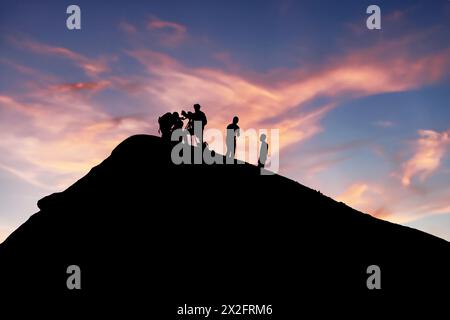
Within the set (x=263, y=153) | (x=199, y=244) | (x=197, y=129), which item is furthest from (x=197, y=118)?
(x=199, y=244)

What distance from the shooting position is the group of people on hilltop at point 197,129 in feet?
87.6

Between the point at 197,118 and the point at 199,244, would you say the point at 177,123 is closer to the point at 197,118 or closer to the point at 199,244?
the point at 197,118

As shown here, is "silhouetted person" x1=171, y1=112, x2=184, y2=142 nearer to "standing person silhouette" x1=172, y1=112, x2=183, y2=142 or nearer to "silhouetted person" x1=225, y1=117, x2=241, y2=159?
"standing person silhouette" x1=172, y1=112, x2=183, y2=142

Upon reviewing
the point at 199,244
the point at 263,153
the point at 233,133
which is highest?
the point at 233,133

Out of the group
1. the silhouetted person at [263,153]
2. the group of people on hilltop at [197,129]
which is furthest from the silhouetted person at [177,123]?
the silhouetted person at [263,153]

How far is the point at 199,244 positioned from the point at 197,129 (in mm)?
8059

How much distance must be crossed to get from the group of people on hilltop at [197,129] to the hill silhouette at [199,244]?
47.1 inches

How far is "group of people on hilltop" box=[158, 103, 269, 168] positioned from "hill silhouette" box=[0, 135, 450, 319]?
120 centimetres

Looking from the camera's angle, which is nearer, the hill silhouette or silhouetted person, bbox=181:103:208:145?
the hill silhouette

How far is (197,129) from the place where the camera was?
26.8m

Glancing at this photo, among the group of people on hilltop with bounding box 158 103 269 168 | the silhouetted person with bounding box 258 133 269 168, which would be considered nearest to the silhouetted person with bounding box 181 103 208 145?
the group of people on hilltop with bounding box 158 103 269 168

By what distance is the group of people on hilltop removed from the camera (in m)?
26.7

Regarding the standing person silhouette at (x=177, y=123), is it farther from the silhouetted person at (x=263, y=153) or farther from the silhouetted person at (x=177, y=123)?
the silhouetted person at (x=263, y=153)
